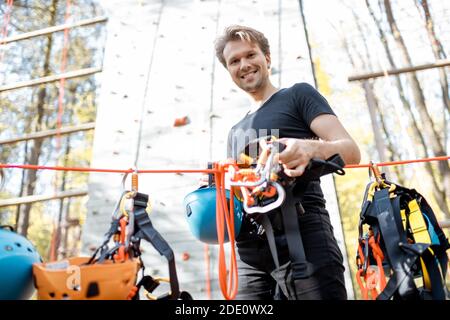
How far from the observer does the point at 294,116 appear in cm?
132

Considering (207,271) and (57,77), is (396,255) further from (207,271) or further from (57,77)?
(57,77)

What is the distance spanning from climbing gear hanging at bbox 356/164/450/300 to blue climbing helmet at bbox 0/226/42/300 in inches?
36.6

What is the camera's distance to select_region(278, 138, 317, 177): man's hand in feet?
3.36

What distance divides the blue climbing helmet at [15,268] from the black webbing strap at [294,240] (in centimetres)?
69

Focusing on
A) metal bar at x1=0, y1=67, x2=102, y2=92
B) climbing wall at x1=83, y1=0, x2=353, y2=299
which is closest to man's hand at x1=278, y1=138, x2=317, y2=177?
climbing wall at x1=83, y1=0, x2=353, y2=299

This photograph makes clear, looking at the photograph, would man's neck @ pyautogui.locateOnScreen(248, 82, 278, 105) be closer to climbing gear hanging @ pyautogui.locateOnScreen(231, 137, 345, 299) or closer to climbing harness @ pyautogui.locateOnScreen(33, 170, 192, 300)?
climbing gear hanging @ pyautogui.locateOnScreen(231, 137, 345, 299)

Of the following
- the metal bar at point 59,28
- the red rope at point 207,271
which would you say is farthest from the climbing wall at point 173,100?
the metal bar at point 59,28

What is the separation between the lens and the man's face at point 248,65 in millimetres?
1423

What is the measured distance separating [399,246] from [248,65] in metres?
0.76
